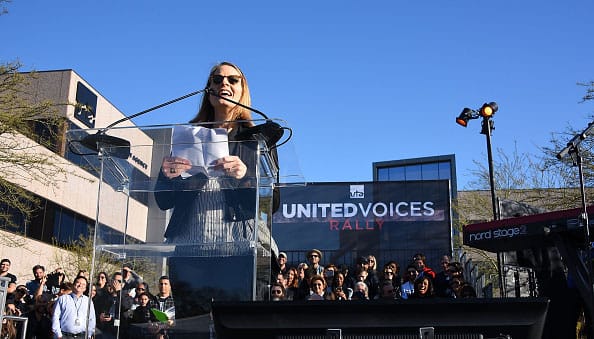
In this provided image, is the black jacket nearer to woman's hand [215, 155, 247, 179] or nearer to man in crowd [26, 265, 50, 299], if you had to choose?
woman's hand [215, 155, 247, 179]

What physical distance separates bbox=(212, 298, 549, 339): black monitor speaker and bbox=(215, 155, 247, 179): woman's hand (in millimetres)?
1451

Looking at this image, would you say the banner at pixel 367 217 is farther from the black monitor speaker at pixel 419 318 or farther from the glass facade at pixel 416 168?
the glass facade at pixel 416 168

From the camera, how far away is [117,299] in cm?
321

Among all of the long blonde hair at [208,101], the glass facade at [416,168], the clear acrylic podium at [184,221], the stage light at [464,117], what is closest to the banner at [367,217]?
the stage light at [464,117]

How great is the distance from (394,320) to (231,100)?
2151mm

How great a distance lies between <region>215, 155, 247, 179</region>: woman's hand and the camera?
130 inches

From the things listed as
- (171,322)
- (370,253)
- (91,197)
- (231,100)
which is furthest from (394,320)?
(91,197)

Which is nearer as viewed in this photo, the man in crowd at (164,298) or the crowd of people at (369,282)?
the man in crowd at (164,298)

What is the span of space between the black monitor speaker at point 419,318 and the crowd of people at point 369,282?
16.5 ft

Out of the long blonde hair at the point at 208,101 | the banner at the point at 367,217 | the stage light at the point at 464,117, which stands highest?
the stage light at the point at 464,117

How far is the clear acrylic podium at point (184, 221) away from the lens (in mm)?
3098

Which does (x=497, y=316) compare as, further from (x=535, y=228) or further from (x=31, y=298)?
(x=31, y=298)

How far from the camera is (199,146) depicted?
340 centimetres

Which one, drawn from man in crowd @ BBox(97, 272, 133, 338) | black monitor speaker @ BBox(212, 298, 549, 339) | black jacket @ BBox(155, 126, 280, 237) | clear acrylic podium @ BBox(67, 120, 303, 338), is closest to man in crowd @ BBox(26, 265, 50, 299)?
clear acrylic podium @ BBox(67, 120, 303, 338)
